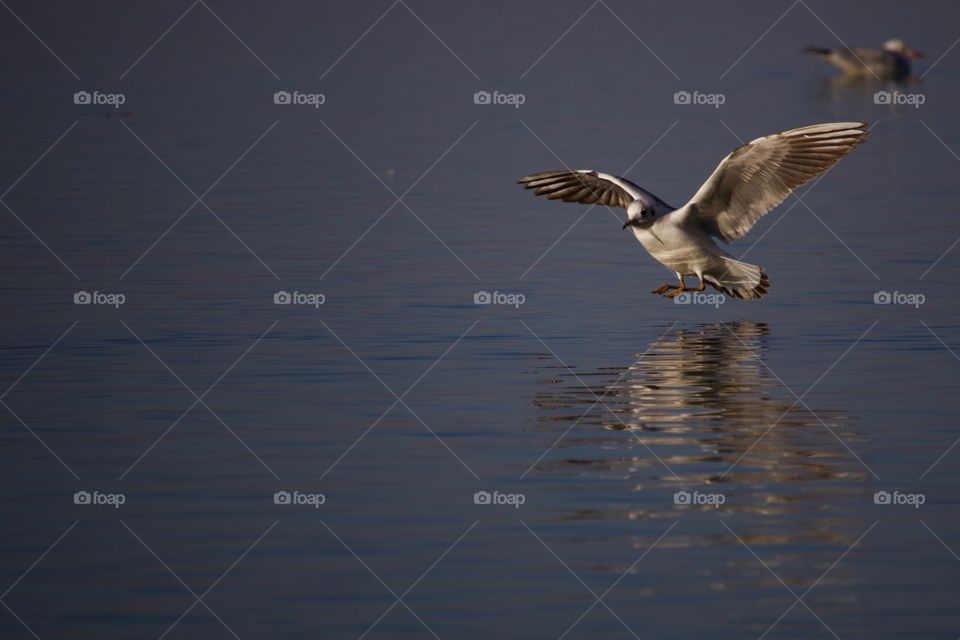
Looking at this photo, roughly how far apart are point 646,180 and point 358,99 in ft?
52.9

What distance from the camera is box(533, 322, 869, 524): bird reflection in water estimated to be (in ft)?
46.2

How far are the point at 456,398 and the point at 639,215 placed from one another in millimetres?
3818

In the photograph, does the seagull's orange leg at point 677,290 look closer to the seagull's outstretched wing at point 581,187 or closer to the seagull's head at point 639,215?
the seagull's head at point 639,215

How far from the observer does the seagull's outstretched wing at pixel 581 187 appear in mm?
21312


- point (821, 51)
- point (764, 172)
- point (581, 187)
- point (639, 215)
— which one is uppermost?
point (821, 51)

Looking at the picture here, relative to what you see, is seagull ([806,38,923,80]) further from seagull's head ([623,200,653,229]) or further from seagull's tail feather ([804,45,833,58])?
seagull's head ([623,200,653,229])

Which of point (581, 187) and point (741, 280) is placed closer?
point (741, 280)

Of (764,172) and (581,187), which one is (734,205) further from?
(581,187)

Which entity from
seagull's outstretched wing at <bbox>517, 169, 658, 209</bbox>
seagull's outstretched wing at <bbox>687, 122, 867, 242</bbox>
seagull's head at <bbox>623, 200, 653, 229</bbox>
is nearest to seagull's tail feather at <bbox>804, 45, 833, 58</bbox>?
seagull's outstretched wing at <bbox>517, 169, 658, 209</bbox>

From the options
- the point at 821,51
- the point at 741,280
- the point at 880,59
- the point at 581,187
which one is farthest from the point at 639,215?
the point at 821,51

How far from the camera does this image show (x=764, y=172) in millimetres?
19672

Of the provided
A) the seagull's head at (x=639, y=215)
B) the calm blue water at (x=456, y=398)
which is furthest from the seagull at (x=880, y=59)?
the seagull's head at (x=639, y=215)

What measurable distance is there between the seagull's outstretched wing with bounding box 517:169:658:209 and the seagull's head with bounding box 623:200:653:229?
0.99 m

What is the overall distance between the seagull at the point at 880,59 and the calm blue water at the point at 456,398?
11528 millimetres
